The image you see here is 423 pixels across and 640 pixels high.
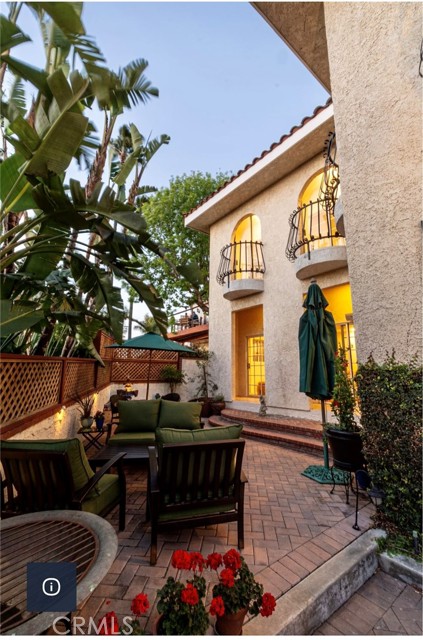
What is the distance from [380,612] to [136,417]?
466cm

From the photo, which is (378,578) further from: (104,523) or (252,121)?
(252,121)

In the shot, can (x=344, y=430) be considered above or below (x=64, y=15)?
below

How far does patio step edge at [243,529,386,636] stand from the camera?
204 centimetres

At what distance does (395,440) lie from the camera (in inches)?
120

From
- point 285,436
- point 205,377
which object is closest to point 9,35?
point 285,436

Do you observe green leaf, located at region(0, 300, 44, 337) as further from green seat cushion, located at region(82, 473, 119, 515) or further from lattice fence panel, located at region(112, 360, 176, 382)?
lattice fence panel, located at region(112, 360, 176, 382)

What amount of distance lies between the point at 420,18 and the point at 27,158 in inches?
198

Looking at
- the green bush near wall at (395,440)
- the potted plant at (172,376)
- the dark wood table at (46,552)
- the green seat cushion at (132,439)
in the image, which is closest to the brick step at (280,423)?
the potted plant at (172,376)

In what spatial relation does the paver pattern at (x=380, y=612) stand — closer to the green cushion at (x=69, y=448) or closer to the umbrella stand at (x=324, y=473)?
the umbrella stand at (x=324, y=473)

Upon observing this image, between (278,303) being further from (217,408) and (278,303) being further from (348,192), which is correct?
(348,192)

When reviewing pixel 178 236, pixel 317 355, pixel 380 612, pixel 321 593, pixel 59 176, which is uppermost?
pixel 178 236

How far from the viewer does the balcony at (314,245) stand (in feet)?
23.3

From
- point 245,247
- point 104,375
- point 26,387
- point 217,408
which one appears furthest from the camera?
point 104,375

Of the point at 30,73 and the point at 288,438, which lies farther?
the point at 288,438
